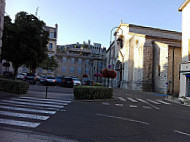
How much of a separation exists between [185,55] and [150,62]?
11.1 m

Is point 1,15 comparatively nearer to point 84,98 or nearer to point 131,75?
point 84,98

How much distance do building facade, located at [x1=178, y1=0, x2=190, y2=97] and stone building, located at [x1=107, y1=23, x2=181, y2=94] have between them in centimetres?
283

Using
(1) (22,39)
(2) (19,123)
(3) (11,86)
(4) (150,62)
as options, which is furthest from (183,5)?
(2) (19,123)

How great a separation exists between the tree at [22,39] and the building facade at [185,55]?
16785mm

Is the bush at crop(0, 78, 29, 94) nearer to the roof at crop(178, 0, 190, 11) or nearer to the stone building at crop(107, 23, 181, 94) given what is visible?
the stone building at crop(107, 23, 181, 94)

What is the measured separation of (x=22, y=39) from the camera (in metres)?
18.2

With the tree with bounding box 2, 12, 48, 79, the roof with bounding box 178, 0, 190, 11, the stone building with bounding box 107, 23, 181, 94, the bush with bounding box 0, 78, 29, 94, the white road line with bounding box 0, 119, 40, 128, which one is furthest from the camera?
the stone building with bounding box 107, 23, 181, 94

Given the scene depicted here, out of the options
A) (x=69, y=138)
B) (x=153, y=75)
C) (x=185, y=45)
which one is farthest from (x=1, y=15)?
(x=153, y=75)

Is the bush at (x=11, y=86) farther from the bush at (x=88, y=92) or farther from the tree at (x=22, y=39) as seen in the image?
the tree at (x=22, y=39)

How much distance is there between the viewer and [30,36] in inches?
725

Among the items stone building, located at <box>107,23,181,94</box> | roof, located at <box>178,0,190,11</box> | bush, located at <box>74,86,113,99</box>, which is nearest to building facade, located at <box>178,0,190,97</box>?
roof, located at <box>178,0,190,11</box>

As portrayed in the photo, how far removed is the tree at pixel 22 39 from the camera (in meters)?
18.0

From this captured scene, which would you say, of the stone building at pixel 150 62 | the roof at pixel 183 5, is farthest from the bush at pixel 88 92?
the roof at pixel 183 5

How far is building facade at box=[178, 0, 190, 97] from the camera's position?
18.1m
